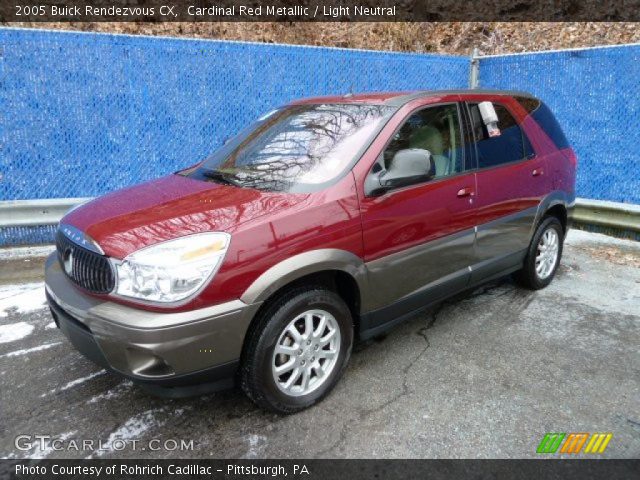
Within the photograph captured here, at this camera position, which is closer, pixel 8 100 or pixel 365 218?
pixel 365 218

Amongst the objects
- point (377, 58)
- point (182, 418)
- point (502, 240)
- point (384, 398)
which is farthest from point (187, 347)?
point (377, 58)

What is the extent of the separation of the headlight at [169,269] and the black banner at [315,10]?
9.59m

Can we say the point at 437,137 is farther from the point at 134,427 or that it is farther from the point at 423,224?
the point at 134,427

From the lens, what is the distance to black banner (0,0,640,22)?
9.79 m

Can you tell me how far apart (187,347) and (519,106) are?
3.48m

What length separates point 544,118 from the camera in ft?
14.4

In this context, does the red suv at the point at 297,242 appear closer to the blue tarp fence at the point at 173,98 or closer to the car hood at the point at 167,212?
the car hood at the point at 167,212

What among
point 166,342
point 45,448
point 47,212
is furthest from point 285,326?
point 47,212

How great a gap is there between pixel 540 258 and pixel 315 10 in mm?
9492

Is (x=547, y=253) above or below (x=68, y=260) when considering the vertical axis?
below

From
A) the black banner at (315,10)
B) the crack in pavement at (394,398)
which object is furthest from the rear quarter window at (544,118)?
the black banner at (315,10)

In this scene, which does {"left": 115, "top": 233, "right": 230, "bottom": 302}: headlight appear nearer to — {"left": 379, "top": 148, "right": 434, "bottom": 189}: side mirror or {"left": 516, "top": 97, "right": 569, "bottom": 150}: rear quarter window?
{"left": 379, "top": 148, "right": 434, "bottom": 189}: side mirror

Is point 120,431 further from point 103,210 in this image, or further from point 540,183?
point 540,183

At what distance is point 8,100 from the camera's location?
16.9ft
